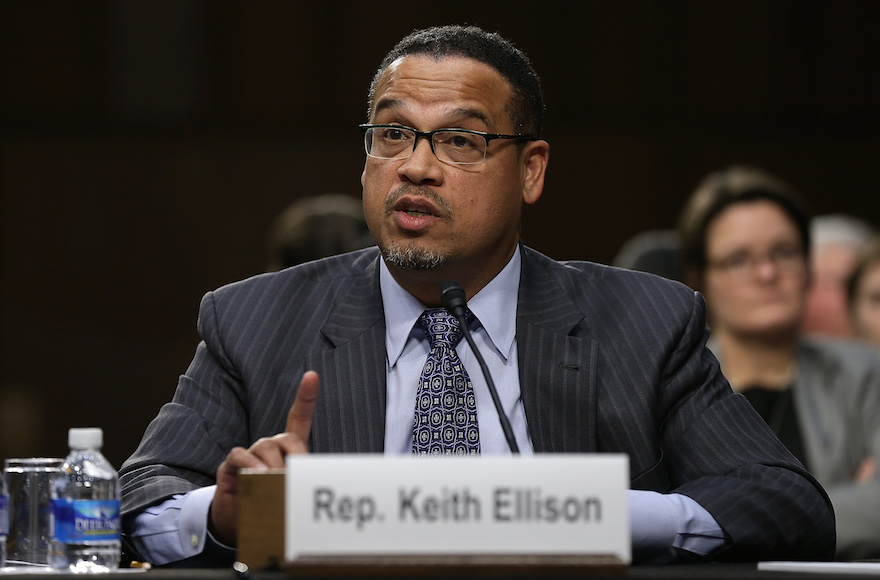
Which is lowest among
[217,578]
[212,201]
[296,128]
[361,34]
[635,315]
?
[217,578]

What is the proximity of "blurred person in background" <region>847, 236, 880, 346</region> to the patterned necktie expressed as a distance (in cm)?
251

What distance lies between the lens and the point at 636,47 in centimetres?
505

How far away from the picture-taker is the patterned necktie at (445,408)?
1.98m

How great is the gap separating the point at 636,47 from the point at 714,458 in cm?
335

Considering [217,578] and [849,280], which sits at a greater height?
[849,280]

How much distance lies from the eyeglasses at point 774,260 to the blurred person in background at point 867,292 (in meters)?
0.63

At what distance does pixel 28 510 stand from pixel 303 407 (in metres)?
0.43

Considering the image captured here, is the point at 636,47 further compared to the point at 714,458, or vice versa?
the point at 636,47

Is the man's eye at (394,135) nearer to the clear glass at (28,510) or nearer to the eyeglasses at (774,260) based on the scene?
the clear glass at (28,510)

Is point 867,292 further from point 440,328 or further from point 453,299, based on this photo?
point 453,299

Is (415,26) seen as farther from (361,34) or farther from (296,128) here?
(296,128)

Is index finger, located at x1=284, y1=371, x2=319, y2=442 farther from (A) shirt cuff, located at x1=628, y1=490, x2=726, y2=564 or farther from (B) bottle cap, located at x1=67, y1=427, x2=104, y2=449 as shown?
(A) shirt cuff, located at x1=628, y1=490, x2=726, y2=564

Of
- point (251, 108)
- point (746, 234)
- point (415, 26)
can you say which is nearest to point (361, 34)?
point (415, 26)

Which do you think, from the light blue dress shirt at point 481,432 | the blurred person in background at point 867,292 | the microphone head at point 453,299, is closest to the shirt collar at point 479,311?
the light blue dress shirt at point 481,432
